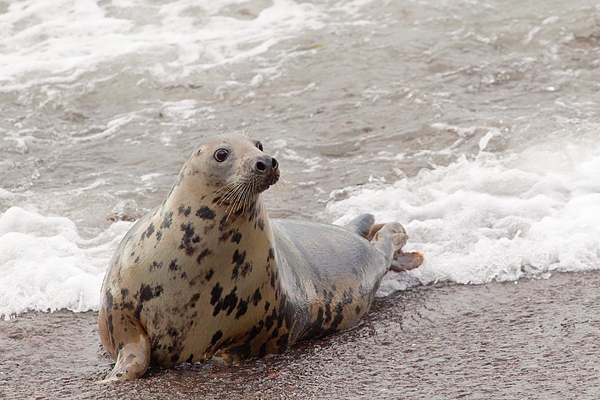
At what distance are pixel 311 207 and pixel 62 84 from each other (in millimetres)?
4340

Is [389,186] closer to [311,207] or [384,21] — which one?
[311,207]

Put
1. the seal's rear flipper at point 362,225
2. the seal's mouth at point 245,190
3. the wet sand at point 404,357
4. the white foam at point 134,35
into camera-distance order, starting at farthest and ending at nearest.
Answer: the white foam at point 134,35
the seal's rear flipper at point 362,225
the seal's mouth at point 245,190
the wet sand at point 404,357

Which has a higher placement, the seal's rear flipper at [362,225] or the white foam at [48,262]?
the white foam at [48,262]

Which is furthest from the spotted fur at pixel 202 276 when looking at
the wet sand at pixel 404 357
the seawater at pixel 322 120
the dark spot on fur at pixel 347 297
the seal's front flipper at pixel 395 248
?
the seal's front flipper at pixel 395 248

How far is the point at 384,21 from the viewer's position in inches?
457

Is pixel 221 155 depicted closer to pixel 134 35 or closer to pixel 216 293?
pixel 216 293

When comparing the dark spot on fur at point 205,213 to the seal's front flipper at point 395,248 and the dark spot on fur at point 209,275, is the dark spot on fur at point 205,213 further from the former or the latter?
the seal's front flipper at point 395,248

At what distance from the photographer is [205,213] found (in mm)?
3883

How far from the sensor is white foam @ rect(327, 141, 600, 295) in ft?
18.0

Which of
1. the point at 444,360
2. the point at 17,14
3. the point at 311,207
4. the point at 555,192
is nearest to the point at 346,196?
the point at 311,207

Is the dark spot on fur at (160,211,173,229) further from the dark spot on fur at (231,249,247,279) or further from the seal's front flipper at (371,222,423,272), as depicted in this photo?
the seal's front flipper at (371,222,423,272)

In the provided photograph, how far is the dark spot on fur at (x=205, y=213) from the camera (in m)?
3.88

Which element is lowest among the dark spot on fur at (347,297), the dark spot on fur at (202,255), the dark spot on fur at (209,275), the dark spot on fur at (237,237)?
the dark spot on fur at (347,297)

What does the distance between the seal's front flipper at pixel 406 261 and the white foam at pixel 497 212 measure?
0.04 m
